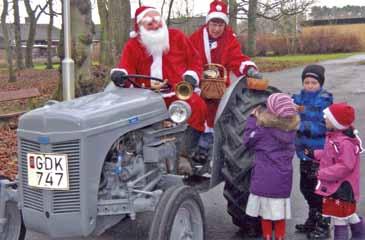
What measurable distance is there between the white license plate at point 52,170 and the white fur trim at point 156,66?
164 centimetres

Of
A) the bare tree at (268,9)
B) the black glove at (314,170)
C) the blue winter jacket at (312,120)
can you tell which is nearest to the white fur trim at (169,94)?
the blue winter jacket at (312,120)

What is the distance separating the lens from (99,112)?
13.2 ft

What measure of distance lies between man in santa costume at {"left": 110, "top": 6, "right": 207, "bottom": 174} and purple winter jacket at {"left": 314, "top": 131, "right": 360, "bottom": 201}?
1167mm

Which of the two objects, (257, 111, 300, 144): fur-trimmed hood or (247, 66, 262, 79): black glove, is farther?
(247, 66, 262, 79): black glove

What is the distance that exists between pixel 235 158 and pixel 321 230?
1.15 m

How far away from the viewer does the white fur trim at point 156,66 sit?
524cm

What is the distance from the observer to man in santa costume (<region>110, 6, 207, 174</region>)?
516 centimetres

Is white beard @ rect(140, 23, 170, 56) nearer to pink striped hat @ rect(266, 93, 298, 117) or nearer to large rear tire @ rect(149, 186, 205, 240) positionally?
pink striped hat @ rect(266, 93, 298, 117)

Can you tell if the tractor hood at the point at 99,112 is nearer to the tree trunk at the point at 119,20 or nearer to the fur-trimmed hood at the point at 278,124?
the fur-trimmed hood at the point at 278,124

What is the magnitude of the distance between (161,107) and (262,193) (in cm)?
105

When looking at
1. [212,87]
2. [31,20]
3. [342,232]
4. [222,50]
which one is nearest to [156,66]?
[212,87]

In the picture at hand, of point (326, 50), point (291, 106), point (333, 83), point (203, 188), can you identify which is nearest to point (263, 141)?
point (291, 106)

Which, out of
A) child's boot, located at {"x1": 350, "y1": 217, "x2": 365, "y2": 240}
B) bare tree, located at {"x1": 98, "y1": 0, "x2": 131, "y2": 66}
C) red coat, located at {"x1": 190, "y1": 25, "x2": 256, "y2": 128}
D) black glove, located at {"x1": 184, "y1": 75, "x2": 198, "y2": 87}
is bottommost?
child's boot, located at {"x1": 350, "y1": 217, "x2": 365, "y2": 240}

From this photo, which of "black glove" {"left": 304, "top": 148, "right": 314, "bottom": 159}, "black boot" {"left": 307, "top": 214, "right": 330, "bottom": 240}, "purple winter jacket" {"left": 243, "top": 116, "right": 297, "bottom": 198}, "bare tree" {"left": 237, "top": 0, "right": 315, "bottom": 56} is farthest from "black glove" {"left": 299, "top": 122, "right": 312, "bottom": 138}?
"bare tree" {"left": 237, "top": 0, "right": 315, "bottom": 56}
